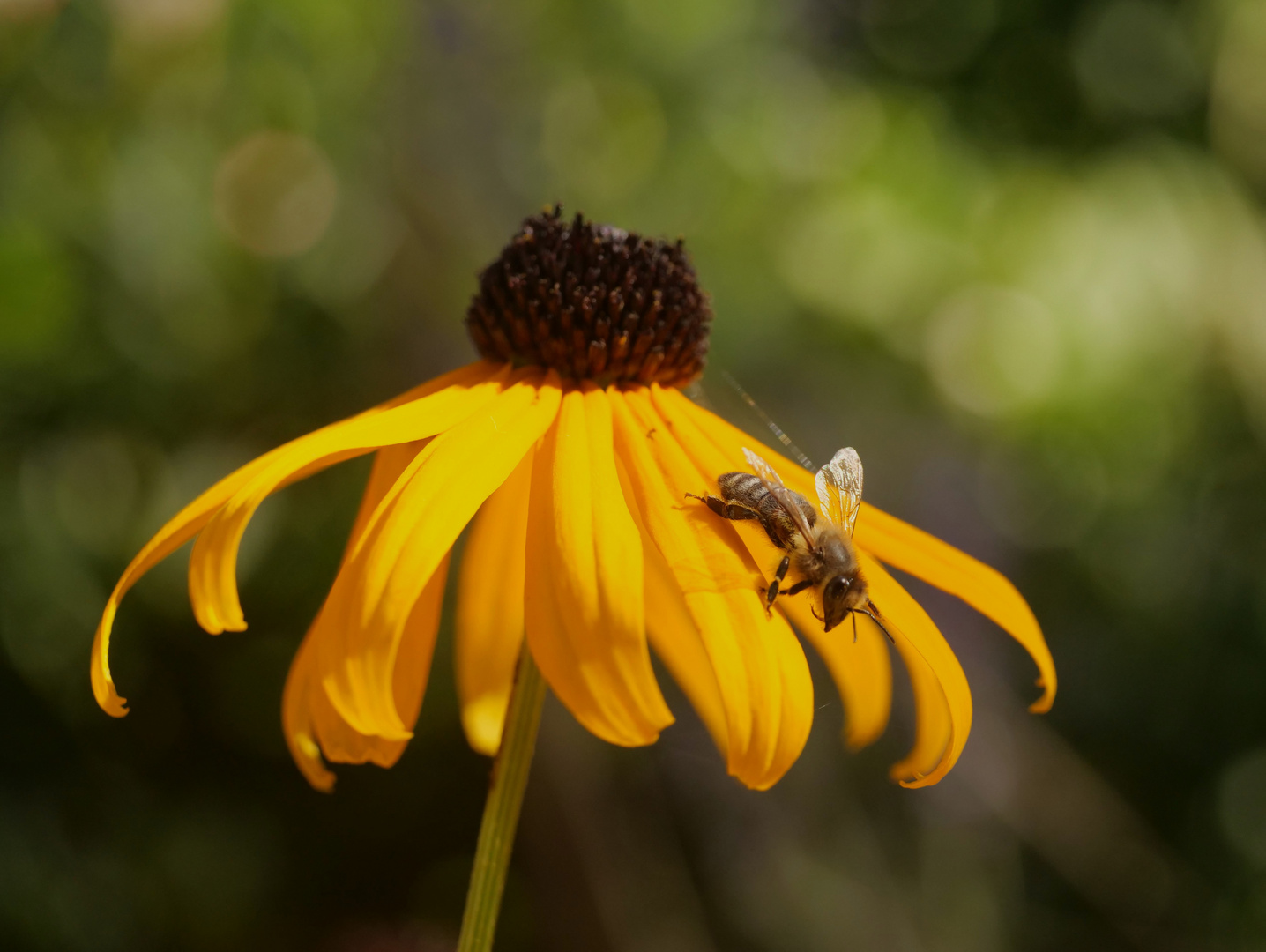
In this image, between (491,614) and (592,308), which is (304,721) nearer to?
(491,614)

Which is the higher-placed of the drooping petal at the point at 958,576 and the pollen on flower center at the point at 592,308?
the pollen on flower center at the point at 592,308

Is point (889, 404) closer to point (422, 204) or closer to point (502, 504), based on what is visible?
point (422, 204)

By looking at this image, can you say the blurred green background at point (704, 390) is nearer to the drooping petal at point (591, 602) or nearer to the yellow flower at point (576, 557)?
the yellow flower at point (576, 557)

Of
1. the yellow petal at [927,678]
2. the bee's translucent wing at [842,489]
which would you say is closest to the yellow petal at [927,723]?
the yellow petal at [927,678]

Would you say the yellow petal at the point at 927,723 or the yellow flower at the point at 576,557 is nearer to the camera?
the yellow flower at the point at 576,557

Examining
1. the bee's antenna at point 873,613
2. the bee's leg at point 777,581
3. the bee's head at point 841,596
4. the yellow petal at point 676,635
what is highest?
the yellow petal at point 676,635

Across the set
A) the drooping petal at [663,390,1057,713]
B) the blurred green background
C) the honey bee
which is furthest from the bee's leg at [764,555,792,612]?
the blurred green background

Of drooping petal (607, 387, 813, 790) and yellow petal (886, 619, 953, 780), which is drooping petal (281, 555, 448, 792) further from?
yellow petal (886, 619, 953, 780)
